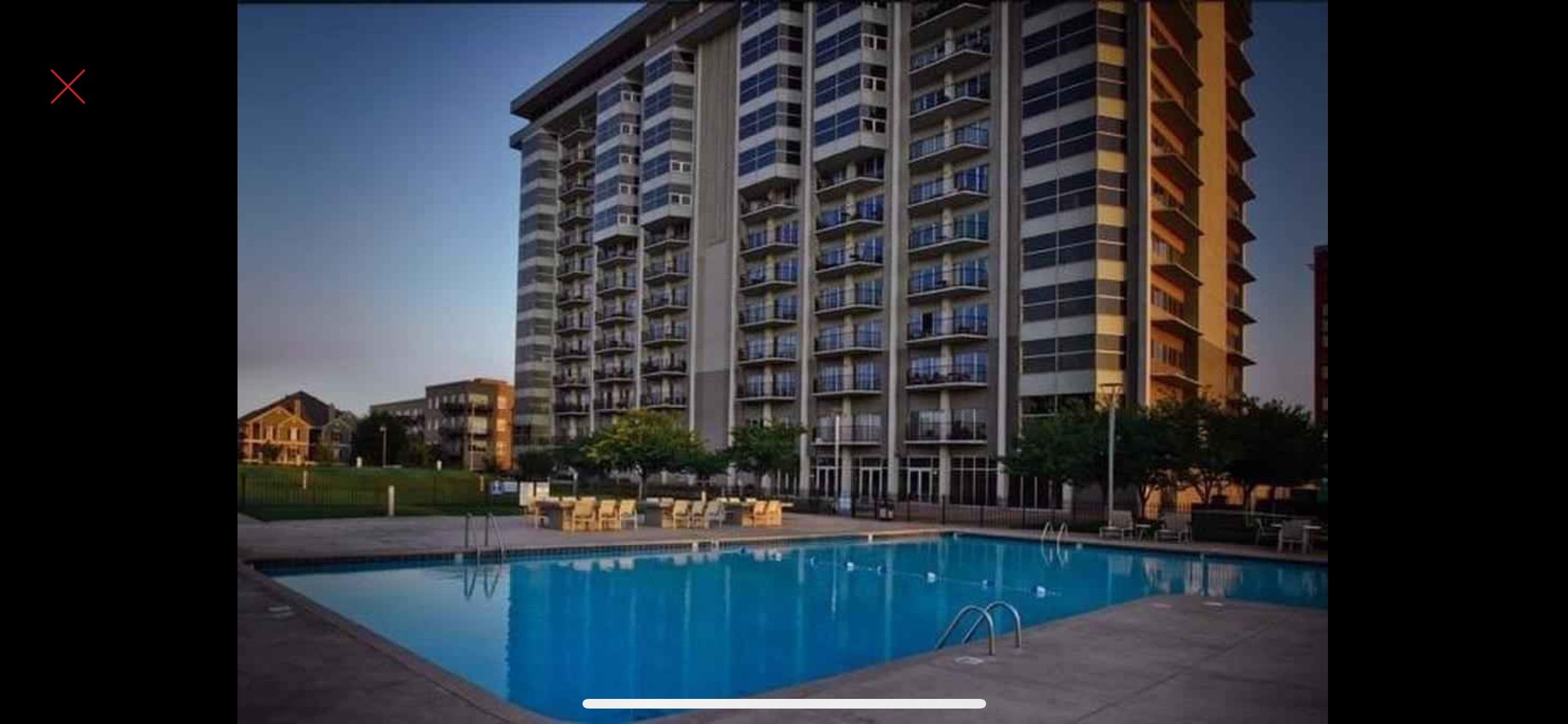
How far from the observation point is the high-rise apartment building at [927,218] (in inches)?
1516

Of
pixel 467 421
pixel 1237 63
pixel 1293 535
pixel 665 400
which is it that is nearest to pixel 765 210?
pixel 665 400

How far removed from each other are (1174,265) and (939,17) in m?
14.5

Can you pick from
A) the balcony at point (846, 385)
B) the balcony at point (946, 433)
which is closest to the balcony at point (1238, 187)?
the balcony at point (946, 433)

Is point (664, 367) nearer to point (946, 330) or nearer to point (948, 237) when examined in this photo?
point (946, 330)

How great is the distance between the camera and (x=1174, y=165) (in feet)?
130

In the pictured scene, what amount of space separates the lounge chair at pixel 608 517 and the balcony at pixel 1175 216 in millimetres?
25157

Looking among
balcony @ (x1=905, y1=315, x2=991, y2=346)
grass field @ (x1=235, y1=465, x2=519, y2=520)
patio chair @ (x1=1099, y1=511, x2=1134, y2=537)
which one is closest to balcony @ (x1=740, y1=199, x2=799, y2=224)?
balcony @ (x1=905, y1=315, x2=991, y2=346)

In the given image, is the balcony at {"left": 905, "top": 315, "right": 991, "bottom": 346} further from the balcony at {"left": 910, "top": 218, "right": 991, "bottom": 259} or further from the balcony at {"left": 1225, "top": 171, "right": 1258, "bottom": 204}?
the balcony at {"left": 1225, "top": 171, "right": 1258, "bottom": 204}

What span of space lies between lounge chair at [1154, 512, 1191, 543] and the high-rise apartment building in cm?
974

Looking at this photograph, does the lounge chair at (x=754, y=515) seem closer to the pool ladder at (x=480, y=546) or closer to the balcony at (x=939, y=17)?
the pool ladder at (x=480, y=546)

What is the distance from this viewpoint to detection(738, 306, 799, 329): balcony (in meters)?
51.1
